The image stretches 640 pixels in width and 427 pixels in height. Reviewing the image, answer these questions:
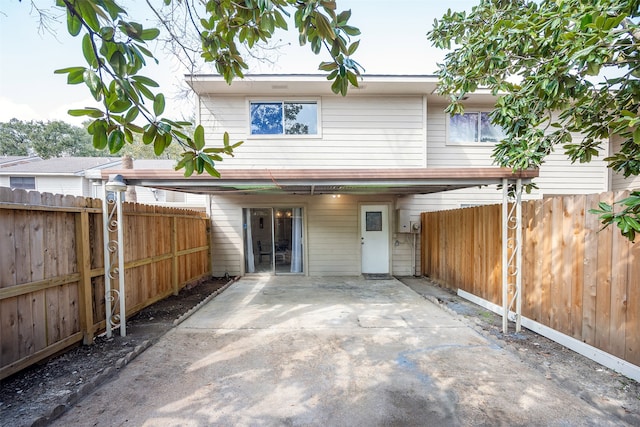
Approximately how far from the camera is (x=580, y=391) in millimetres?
2555

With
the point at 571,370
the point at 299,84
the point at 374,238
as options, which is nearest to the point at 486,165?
the point at 374,238

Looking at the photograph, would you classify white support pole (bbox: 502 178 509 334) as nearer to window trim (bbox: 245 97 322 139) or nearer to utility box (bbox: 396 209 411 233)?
utility box (bbox: 396 209 411 233)

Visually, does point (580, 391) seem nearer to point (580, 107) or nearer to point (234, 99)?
point (580, 107)

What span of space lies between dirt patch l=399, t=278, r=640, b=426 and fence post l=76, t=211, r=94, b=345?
16.0 ft

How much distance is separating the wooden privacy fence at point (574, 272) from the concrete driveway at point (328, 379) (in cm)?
83

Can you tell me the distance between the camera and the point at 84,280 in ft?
11.5

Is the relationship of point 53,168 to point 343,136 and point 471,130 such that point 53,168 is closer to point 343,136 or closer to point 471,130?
point 343,136

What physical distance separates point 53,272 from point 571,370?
18.4 feet

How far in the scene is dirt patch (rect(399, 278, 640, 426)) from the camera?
93.7 inches

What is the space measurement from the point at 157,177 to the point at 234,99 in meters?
4.27

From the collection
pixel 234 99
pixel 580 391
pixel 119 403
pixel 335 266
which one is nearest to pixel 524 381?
pixel 580 391

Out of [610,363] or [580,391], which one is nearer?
[580,391]

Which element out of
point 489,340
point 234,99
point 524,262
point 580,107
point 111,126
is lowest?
point 489,340

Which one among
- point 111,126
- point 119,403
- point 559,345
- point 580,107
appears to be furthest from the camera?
point 559,345
